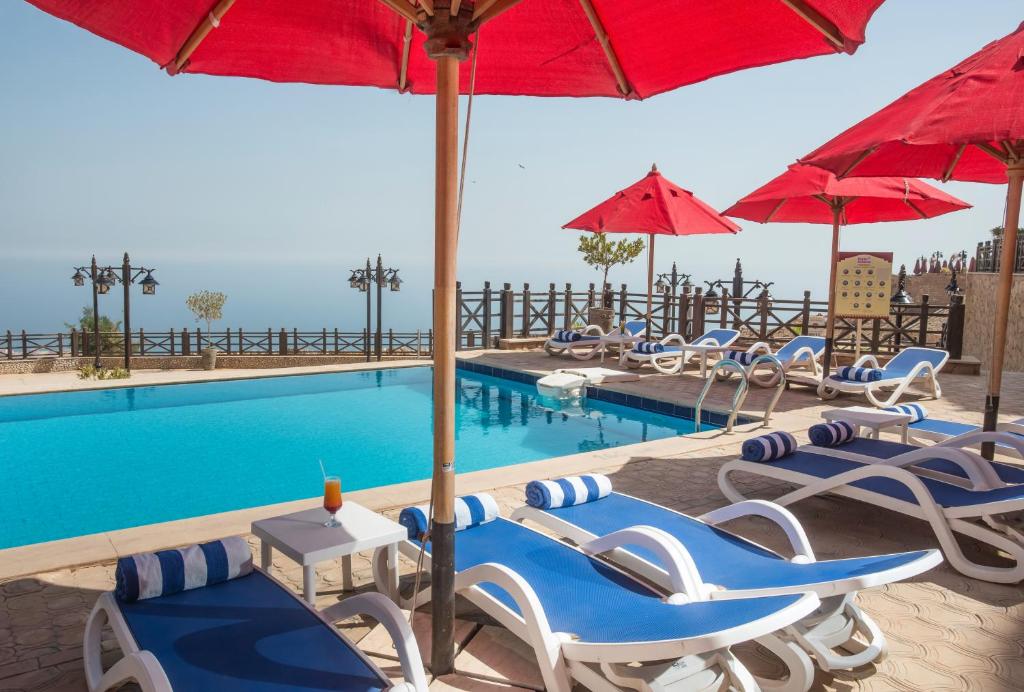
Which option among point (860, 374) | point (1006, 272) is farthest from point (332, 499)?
point (860, 374)

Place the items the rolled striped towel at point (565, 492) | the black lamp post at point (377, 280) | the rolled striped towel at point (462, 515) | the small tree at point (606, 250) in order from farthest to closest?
the small tree at point (606, 250)
the black lamp post at point (377, 280)
the rolled striped towel at point (565, 492)
the rolled striped towel at point (462, 515)

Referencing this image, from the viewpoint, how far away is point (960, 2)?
687 cm

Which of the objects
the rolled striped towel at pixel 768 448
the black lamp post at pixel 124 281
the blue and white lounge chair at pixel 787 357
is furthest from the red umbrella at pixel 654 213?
the black lamp post at pixel 124 281

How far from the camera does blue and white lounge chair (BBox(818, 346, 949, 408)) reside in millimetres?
8055

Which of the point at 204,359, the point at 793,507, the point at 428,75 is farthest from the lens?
the point at 204,359

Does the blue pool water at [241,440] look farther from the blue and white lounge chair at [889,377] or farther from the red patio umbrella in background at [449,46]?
the red patio umbrella in background at [449,46]

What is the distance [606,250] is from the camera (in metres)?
18.7

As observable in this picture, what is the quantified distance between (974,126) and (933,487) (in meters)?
2.03

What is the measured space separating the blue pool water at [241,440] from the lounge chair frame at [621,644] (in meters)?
3.86

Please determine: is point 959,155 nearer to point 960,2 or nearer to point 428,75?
point 960,2

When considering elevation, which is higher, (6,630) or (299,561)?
(299,561)

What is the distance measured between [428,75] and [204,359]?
628 inches

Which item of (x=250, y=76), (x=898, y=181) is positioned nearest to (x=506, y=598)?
(x=250, y=76)

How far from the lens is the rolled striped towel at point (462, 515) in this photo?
10.0 feet
